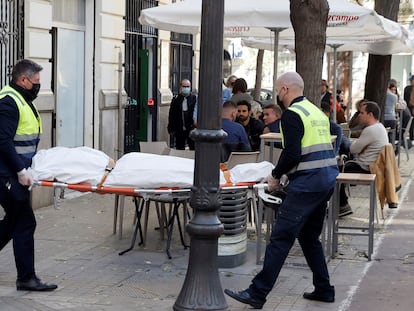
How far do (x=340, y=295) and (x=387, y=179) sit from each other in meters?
3.42

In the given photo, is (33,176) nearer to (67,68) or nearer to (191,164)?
(191,164)

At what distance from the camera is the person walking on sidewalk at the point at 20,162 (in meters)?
7.04

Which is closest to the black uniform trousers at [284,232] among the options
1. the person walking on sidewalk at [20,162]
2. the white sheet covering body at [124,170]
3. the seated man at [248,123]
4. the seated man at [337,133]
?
the white sheet covering body at [124,170]

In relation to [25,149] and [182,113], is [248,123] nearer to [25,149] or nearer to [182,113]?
[182,113]

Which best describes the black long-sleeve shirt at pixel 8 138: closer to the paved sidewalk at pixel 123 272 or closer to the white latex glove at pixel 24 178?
the white latex glove at pixel 24 178

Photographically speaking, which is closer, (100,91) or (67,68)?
(67,68)

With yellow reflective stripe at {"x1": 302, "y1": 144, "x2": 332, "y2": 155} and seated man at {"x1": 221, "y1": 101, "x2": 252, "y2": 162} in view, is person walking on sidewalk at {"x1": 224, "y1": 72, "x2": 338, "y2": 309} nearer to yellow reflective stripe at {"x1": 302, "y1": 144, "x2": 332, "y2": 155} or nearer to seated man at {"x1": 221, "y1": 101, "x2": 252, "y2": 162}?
yellow reflective stripe at {"x1": 302, "y1": 144, "x2": 332, "y2": 155}

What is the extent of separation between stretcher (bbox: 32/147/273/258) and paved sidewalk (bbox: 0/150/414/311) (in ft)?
2.63

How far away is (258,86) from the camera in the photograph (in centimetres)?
2098

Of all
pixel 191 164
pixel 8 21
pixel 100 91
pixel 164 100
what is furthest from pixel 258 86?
pixel 191 164

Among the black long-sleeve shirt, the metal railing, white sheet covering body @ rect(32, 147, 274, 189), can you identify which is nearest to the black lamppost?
white sheet covering body @ rect(32, 147, 274, 189)

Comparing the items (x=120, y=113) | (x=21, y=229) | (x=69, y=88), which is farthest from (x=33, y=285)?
(x=120, y=113)

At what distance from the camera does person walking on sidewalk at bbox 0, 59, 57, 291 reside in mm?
7035

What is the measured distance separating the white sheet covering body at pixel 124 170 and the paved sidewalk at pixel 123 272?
3.02 feet
